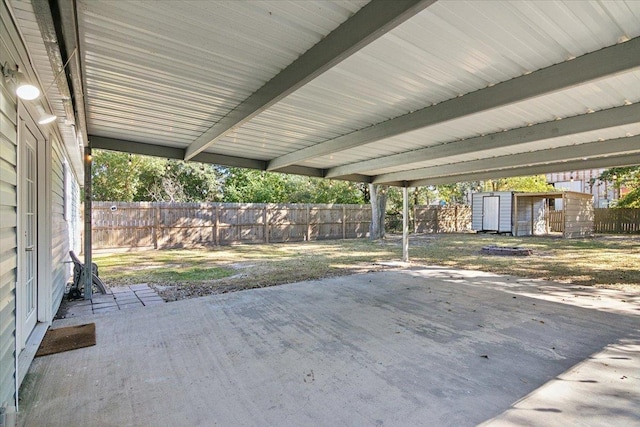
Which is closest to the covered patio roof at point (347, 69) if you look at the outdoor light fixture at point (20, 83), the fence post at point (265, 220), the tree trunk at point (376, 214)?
the outdoor light fixture at point (20, 83)

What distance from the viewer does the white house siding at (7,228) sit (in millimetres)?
1905

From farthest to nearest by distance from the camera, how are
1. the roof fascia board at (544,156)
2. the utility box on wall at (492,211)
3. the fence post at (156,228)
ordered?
1. the utility box on wall at (492,211)
2. the fence post at (156,228)
3. the roof fascia board at (544,156)

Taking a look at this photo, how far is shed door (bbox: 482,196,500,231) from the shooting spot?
1691 cm

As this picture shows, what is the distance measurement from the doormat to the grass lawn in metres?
1.43

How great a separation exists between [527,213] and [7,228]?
19193mm

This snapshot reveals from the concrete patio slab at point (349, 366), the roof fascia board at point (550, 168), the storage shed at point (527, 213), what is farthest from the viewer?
the storage shed at point (527, 213)

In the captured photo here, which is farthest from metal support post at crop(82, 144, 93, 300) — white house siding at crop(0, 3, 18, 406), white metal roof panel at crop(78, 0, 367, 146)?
white house siding at crop(0, 3, 18, 406)

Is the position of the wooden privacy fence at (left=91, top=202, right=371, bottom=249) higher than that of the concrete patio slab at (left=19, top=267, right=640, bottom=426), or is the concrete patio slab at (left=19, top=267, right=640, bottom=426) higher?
the wooden privacy fence at (left=91, top=202, right=371, bottom=249)

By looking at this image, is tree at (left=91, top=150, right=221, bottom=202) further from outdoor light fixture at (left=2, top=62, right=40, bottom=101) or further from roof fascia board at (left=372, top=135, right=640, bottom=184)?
outdoor light fixture at (left=2, top=62, right=40, bottom=101)

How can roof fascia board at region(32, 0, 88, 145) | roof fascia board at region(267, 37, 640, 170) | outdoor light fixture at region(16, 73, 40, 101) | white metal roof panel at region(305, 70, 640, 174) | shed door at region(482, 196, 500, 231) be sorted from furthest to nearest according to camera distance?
shed door at region(482, 196, 500, 231) < white metal roof panel at region(305, 70, 640, 174) < roof fascia board at region(267, 37, 640, 170) < outdoor light fixture at region(16, 73, 40, 101) < roof fascia board at region(32, 0, 88, 145)

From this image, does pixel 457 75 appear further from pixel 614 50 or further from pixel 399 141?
pixel 399 141

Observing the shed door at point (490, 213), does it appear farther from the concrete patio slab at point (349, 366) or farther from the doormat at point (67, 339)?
the doormat at point (67, 339)

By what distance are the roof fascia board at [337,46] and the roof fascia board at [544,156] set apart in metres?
4.63

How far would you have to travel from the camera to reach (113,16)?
6.66ft
